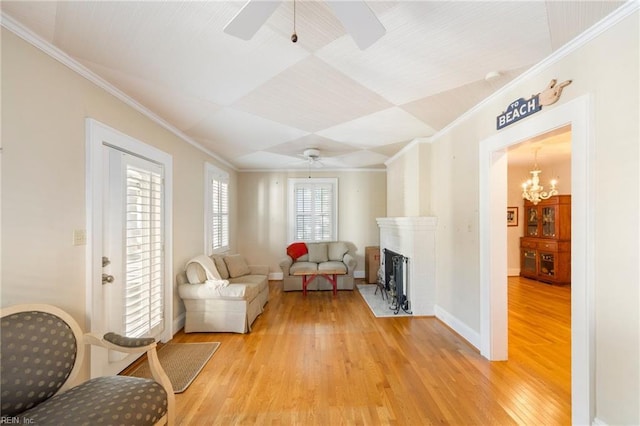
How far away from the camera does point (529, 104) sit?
2.04m

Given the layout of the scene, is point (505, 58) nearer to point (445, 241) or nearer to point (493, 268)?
point (493, 268)

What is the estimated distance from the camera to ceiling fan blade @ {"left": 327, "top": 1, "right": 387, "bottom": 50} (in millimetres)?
1112

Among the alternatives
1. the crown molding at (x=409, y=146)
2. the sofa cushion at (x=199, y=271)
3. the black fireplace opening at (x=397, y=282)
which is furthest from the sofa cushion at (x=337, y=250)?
the sofa cushion at (x=199, y=271)

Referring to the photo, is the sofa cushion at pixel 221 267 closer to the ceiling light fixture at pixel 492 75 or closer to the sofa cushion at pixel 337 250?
the sofa cushion at pixel 337 250

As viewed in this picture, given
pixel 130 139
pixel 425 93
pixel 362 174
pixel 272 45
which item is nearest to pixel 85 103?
pixel 130 139

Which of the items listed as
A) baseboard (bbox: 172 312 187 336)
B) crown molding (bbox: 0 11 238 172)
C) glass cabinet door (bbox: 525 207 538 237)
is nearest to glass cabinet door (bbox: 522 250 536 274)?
glass cabinet door (bbox: 525 207 538 237)

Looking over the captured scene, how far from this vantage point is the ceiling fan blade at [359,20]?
1.11m

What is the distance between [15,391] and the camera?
1.27 m

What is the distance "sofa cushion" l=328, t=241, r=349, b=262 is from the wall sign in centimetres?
360

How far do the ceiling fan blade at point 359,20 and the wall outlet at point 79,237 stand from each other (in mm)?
2244

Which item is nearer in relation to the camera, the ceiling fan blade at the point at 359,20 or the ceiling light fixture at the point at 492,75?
the ceiling fan blade at the point at 359,20

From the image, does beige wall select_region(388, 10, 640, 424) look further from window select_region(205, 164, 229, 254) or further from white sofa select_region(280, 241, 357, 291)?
window select_region(205, 164, 229, 254)

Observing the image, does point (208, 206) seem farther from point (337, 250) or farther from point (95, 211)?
point (337, 250)

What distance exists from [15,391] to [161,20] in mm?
2057
